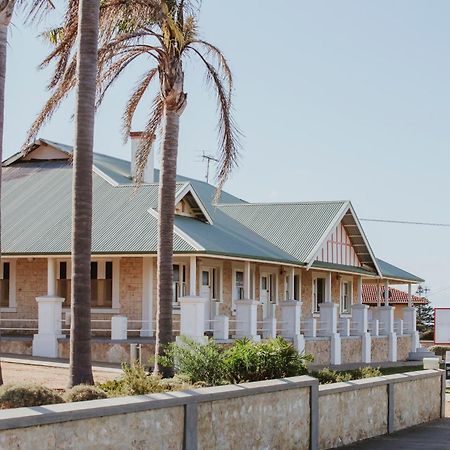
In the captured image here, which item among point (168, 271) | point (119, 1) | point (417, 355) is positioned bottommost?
point (417, 355)

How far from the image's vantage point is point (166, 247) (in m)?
20.6

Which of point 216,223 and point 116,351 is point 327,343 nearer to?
point 216,223

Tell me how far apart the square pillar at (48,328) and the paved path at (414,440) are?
11.2 meters

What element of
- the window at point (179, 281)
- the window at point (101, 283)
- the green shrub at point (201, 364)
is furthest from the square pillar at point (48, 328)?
the green shrub at point (201, 364)

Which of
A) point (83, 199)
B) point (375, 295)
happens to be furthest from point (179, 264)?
point (375, 295)

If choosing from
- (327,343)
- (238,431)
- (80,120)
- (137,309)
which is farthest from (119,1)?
(327,343)

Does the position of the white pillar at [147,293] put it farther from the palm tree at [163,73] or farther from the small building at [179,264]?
the palm tree at [163,73]

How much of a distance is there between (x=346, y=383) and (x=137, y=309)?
14369 mm

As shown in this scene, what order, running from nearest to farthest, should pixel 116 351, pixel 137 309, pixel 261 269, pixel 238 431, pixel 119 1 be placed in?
1. pixel 238 431
2. pixel 119 1
3. pixel 116 351
4. pixel 137 309
5. pixel 261 269

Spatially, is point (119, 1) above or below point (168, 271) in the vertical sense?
above

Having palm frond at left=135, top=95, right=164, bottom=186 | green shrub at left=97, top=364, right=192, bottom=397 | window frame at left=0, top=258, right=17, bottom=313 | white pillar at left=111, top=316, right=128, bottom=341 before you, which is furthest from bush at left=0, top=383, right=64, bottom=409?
window frame at left=0, top=258, right=17, bottom=313

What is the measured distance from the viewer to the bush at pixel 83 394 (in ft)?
45.2

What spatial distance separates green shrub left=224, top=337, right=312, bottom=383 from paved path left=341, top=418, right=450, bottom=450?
1525 mm

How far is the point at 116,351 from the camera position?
26.6 m
